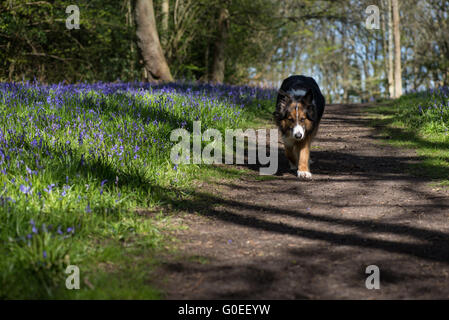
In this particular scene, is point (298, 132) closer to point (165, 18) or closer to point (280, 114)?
point (280, 114)

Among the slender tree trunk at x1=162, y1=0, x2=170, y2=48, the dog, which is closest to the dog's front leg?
the dog

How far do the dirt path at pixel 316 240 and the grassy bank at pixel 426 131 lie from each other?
20.1 inches

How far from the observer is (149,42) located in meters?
13.9

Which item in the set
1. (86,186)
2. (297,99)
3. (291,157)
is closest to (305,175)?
(291,157)

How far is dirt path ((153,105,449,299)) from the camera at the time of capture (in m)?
3.20

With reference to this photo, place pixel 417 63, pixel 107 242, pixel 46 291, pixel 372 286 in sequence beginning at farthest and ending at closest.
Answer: pixel 417 63 < pixel 107 242 < pixel 372 286 < pixel 46 291

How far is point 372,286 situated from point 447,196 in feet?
9.31

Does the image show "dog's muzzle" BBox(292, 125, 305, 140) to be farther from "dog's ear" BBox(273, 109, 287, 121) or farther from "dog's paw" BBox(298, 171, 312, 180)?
"dog's paw" BBox(298, 171, 312, 180)

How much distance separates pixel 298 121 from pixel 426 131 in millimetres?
3949

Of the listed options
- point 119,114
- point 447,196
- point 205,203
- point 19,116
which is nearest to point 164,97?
point 119,114

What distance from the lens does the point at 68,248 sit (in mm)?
3229

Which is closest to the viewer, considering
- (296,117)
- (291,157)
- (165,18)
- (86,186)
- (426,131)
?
(86,186)

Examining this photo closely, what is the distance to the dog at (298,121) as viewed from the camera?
6.44 m

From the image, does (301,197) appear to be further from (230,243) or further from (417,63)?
(417,63)
